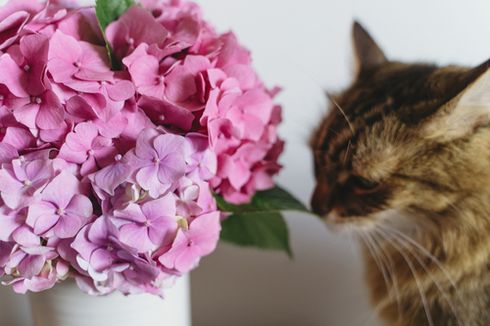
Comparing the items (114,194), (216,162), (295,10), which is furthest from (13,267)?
(295,10)

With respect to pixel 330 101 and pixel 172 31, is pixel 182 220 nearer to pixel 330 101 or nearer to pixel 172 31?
pixel 172 31

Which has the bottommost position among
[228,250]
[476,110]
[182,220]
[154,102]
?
[228,250]

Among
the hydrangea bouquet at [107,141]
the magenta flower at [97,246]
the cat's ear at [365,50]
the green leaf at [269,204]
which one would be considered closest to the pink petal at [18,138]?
the hydrangea bouquet at [107,141]

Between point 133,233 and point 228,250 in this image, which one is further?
point 228,250

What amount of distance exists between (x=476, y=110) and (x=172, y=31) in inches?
14.6

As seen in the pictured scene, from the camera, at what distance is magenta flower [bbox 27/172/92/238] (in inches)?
21.9

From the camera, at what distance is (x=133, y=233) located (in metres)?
0.57

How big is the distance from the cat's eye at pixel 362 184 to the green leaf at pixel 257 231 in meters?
0.14

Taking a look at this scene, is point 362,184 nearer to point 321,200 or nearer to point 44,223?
point 321,200

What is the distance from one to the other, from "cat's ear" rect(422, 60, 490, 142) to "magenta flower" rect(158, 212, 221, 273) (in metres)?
0.28

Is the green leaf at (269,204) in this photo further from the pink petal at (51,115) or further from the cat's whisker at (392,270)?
the pink petal at (51,115)

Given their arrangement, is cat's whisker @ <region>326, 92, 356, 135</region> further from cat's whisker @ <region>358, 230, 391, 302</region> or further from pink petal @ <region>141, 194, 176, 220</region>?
pink petal @ <region>141, 194, 176, 220</region>

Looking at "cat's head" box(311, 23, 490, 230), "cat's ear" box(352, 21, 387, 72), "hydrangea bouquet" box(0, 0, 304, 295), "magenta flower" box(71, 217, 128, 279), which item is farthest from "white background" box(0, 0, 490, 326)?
"magenta flower" box(71, 217, 128, 279)

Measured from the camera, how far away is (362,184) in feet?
2.34
